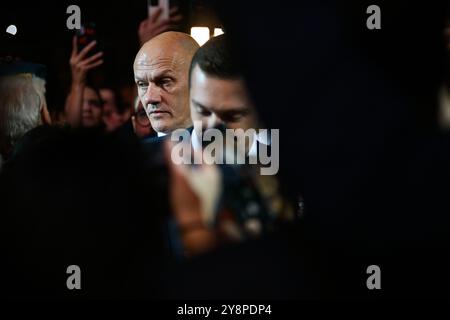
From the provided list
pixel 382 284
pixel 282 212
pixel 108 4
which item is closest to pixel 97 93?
pixel 108 4

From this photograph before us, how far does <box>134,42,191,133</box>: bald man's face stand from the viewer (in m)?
1.91

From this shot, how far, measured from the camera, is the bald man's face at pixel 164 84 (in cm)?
191

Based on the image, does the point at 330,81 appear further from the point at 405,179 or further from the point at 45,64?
the point at 45,64

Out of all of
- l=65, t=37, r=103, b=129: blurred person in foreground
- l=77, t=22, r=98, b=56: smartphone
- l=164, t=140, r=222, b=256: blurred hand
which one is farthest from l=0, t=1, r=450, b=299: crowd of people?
l=77, t=22, r=98, b=56: smartphone

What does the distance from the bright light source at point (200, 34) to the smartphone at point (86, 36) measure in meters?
0.26

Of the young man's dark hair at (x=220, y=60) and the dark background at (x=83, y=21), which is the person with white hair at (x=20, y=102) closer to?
the dark background at (x=83, y=21)

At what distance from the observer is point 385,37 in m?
1.81

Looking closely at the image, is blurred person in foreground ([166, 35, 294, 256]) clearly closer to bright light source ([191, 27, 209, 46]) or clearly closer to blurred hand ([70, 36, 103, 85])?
bright light source ([191, 27, 209, 46])

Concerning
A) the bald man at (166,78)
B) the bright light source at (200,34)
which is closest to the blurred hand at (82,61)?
the bald man at (166,78)

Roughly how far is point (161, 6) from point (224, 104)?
32 centimetres

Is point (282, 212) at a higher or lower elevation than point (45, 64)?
lower

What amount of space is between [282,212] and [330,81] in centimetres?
34

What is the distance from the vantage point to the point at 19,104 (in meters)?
1.98

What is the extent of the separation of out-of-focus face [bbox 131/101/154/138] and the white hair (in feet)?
0.88
